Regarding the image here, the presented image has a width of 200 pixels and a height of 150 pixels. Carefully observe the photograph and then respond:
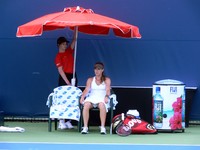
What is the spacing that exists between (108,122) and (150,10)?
2265 millimetres

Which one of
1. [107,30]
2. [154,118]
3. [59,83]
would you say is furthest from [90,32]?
[154,118]

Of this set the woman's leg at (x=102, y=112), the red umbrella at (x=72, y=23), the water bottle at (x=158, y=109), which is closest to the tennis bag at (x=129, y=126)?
the woman's leg at (x=102, y=112)

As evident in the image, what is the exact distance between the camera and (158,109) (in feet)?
36.5

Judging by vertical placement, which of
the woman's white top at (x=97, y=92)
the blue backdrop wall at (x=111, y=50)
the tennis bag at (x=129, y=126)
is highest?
the blue backdrop wall at (x=111, y=50)

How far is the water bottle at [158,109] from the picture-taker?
11109 millimetres

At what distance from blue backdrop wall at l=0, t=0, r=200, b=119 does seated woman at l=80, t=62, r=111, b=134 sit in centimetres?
147

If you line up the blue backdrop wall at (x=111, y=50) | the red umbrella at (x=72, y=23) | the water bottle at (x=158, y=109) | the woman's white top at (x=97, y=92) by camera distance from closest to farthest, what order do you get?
the red umbrella at (x=72, y=23) < the woman's white top at (x=97, y=92) < the water bottle at (x=158, y=109) < the blue backdrop wall at (x=111, y=50)

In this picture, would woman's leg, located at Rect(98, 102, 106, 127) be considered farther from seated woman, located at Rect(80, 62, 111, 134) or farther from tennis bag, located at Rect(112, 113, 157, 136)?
tennis bag, located at Rect(112, 113, 157, 136)

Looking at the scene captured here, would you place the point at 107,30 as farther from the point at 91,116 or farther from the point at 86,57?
the point at 91,116

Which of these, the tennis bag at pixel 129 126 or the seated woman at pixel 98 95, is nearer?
the tennis bag at pixel 129 126

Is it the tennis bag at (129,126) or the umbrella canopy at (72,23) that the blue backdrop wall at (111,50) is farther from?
the tennis bag at (129,126)

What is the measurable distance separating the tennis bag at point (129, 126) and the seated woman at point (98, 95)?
0.23 m

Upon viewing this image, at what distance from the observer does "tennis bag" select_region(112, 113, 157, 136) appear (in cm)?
1048

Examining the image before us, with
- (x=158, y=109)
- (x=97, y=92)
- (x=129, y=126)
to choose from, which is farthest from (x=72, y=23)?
(x=158, y=109)
